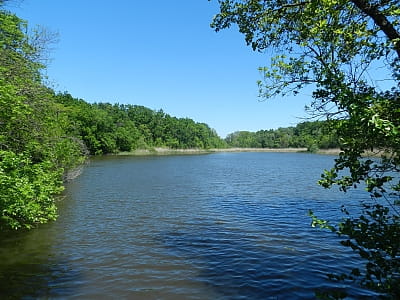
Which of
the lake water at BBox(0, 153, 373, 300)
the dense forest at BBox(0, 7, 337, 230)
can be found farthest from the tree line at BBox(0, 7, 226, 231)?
the lake water at BBox(0, 153, 373, 300)

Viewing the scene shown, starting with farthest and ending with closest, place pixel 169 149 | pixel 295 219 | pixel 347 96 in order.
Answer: pixel 169 149 → pixel 295 219 → pixel 347 96

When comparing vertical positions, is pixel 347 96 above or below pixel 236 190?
above

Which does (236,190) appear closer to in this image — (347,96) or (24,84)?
(24,84)

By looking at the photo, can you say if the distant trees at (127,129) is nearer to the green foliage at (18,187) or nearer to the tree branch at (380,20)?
the green foliage at (18,187)

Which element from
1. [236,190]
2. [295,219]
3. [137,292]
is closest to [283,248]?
[295,219]

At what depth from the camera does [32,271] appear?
8.55 meters

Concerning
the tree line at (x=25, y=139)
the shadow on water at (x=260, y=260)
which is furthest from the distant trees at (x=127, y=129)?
the shadow on water at (x=260, y=260)

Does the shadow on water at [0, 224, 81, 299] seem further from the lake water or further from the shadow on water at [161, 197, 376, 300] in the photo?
the shadow on water at [161, 197, 376, 300]

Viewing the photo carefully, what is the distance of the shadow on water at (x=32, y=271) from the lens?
24.2ft

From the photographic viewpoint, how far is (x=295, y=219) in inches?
588

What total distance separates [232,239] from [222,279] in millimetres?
3648

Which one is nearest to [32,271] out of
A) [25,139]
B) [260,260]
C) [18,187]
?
[18,187]

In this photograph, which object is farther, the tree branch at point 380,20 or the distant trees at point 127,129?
the distant trees at point 127,129

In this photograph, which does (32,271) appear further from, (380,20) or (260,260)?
(380,20)
